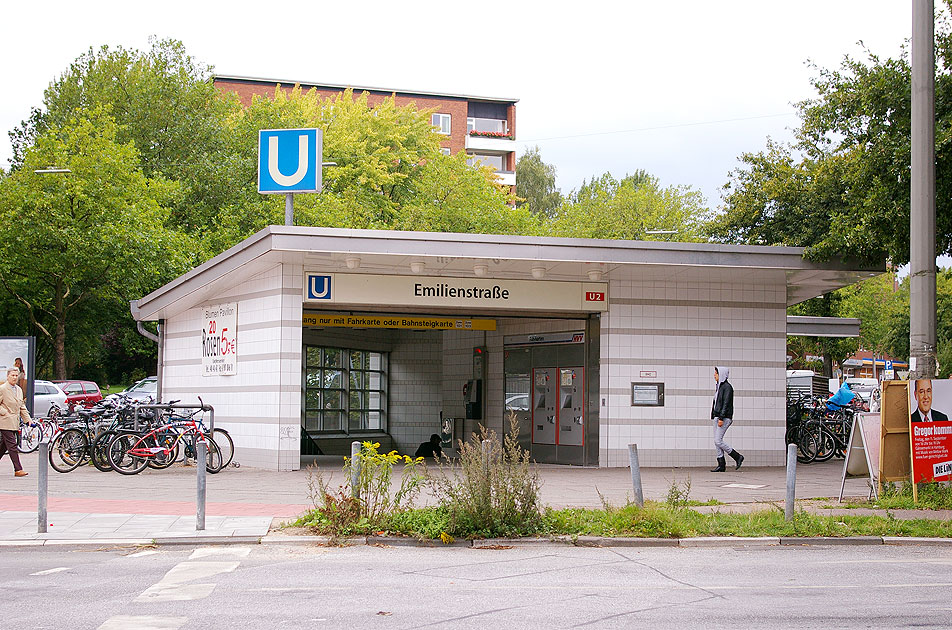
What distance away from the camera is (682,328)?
18969 mm

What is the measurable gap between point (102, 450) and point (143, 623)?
11356mm

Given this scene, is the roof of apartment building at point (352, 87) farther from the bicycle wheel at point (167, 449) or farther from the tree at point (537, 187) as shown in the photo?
the bicycle wheel at point (167, 449)

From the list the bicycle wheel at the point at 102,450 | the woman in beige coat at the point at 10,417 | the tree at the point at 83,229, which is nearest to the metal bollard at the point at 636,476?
the bicycle wheel at the point at 102,450

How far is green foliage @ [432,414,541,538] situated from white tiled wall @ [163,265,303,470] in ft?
25.0

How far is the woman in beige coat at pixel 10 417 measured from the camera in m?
15.7

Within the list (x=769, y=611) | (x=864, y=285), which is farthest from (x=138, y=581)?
(x=864, y=285)

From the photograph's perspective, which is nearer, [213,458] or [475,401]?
[213,458]

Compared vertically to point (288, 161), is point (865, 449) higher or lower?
lower

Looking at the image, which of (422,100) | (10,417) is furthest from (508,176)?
(10,417)

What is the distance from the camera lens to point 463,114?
2763 inches

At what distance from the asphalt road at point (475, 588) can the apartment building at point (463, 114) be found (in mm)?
57224

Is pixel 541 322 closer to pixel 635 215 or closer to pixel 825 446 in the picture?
pixel 825 446

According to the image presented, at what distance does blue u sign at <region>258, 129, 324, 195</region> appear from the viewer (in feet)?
59.1

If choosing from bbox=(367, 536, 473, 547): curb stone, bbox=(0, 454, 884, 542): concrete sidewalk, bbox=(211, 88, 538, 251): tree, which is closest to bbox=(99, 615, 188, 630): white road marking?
bbox=(0, 454, 884, 542): concrete sidewalk
